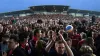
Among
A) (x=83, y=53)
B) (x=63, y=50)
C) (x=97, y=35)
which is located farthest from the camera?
(x=97, y=35)

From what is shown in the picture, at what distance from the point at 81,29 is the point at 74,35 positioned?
508 cm

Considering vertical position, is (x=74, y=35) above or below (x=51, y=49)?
below

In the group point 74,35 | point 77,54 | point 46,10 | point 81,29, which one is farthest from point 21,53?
point 46,10

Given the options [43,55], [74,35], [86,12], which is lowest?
[86,12]

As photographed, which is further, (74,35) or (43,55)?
(74,35)

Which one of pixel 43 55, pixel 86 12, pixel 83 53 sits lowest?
pixel 86 12

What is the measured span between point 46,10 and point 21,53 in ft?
258

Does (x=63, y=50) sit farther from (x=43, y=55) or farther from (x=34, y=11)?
(x=34, y=11)

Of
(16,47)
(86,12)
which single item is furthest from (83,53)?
(86,12)

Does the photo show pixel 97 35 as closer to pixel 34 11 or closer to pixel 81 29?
pixel 81 29

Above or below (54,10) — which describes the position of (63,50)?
above

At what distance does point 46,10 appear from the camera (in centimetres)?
8569

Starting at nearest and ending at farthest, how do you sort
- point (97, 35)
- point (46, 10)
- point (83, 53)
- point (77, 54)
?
point (83, 53)
point (77, 54)
point (97, 35)
point (46, 10)

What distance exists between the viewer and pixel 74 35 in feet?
38.2
